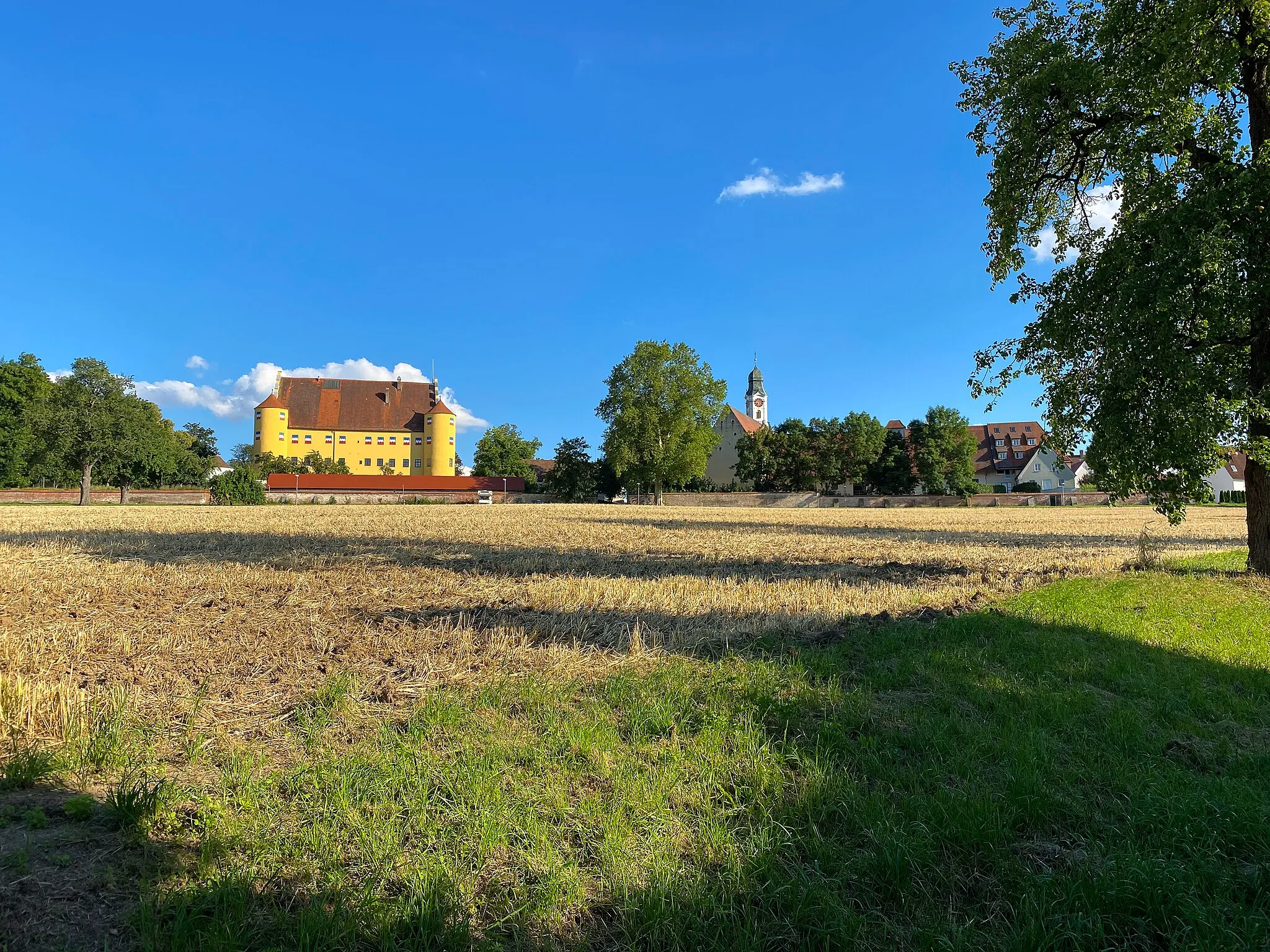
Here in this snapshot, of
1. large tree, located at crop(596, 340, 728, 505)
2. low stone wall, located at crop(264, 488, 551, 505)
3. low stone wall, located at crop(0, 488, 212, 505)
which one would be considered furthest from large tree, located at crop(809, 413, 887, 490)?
low stone wall, located at crop(0, 488, 212, 505)

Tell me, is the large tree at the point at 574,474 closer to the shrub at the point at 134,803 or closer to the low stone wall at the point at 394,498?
the low stone wall at the point at 394,498

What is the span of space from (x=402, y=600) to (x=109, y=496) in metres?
78.8

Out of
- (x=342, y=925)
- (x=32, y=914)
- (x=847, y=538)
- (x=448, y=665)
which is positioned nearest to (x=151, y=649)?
(x=448, y=665)

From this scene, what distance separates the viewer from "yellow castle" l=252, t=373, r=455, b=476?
121 metres

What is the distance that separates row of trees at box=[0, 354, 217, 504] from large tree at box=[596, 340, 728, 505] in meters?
44.3

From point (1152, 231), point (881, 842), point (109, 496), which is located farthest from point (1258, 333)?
point (109, 496)

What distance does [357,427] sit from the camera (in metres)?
125

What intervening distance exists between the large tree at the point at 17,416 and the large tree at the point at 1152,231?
84758 millimetres

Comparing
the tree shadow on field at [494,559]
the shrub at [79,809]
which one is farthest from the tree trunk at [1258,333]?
the shrub at [79,809]

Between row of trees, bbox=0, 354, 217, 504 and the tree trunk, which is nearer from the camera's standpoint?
the tree trunk

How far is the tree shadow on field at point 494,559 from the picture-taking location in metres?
12.6

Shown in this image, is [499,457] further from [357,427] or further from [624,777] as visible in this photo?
[624,777]

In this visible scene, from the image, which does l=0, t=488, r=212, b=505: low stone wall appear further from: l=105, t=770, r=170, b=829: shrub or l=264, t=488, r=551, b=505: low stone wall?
l=105, t=770, r=170, b=829: shrub

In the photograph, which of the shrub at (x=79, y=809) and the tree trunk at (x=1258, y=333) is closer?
the shrub at (x=79, y=809)
